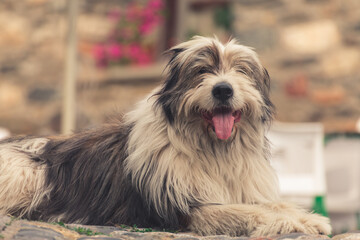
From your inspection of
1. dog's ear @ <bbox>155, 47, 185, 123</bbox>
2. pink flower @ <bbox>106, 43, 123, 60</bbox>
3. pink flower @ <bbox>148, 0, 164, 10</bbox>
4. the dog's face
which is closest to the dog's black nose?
the dog's face

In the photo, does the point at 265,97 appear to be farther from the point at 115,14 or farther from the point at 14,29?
the point at 14,29

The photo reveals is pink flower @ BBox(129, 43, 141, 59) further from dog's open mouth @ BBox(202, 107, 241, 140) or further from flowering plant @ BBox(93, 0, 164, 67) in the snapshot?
dog's open mouth @ BBox(202, 107, 241, 140)

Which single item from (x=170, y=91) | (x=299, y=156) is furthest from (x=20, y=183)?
(x=299, y=156)

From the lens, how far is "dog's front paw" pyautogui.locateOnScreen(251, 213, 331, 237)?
3.16 meters

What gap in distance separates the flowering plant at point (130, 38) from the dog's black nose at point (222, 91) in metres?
5.36

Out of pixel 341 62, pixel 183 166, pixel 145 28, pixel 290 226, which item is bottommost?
pixel 290 226

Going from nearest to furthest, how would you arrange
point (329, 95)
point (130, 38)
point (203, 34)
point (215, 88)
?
1. point (215, 88)
2. point (329, 95)
3. point (203, 34)
4. point (130, 38)

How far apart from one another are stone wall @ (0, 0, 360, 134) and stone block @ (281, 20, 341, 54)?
0.01m

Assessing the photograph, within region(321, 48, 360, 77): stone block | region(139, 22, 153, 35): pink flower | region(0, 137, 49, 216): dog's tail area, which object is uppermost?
region(139, 22, 153, 35): pink flower

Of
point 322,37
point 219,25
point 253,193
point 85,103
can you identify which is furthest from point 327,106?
point 253,193

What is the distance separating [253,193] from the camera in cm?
359

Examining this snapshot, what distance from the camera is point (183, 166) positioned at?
11.5ft

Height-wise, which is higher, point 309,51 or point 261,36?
point 261,36

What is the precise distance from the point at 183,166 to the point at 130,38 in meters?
5.53
